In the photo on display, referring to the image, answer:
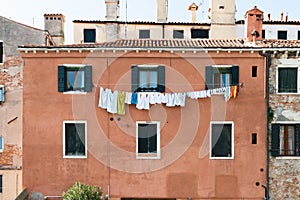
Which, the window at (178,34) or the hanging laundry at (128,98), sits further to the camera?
the window at (178,34)

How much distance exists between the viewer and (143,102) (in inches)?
558

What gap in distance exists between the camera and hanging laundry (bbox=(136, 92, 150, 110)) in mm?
14164

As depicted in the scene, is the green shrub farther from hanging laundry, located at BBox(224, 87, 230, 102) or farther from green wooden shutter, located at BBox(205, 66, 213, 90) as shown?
hanging laundry, located at BBox(224, 87, 230, 102)

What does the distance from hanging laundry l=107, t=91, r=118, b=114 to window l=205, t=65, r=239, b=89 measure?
3.58 m

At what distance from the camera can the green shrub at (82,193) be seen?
12984 millimetres

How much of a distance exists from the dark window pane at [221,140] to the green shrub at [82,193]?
15.5ft

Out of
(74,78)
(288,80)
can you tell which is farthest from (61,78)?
(288,80)

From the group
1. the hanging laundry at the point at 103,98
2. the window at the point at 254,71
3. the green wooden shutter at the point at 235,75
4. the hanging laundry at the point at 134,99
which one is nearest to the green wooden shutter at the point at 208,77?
the green wooden shutter at the point at 235,75

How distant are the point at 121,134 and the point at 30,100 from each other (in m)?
3.79

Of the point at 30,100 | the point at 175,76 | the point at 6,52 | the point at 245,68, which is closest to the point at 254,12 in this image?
the point at 245,68

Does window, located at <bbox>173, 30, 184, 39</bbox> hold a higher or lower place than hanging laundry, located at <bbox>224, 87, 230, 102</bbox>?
higher

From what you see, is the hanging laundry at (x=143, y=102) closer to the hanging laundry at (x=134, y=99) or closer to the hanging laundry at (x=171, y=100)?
the hanging laundry at (x=134, y=99)

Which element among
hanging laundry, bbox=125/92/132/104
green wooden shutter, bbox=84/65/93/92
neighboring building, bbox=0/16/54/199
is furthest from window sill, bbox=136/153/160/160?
neighboring building, bbox=0/16/54/199

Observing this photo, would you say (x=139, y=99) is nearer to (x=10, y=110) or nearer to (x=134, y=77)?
(x=134, y=77)
